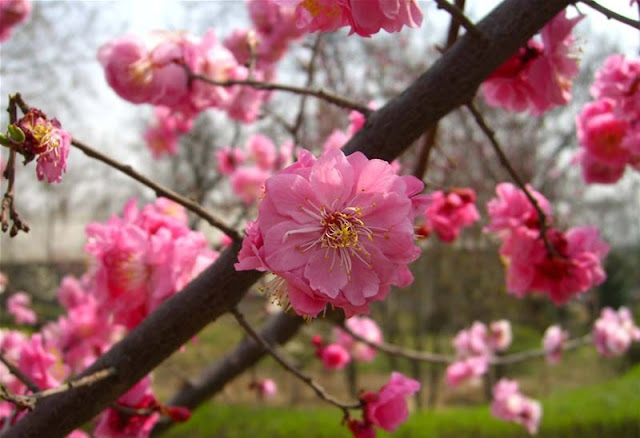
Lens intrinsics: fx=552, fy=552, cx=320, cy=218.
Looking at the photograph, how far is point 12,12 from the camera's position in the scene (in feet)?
5.53

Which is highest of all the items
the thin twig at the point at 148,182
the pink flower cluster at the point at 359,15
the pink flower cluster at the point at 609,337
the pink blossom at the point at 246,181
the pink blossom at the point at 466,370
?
the pink blossom at the point at 246,181

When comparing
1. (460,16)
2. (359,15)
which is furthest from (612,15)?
(359,15)

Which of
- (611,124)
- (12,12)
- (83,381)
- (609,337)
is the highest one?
(609,337)

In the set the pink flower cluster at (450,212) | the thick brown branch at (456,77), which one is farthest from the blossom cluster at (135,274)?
the pink flower cluster at (450,212)

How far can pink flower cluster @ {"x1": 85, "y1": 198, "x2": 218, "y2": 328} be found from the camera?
111cm

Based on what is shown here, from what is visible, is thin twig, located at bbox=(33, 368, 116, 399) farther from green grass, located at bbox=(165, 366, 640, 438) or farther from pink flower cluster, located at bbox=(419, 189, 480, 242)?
green grass, located at bbox=(165, 366, 640, 438)

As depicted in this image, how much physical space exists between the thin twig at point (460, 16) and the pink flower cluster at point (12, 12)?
1.42m

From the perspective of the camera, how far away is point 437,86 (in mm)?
888

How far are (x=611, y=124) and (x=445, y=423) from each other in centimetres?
413

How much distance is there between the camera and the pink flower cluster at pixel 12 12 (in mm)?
1661

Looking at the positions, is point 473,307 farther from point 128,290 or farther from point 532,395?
point 128,290

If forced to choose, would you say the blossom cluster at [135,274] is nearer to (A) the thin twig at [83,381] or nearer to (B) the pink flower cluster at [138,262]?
(B) the pink flower cluster at [138,262]

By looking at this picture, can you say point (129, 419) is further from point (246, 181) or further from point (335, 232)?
point (246, 181)

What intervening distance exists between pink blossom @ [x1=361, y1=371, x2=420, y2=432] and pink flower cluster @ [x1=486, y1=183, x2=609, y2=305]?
473 mm
